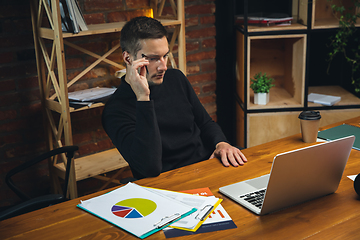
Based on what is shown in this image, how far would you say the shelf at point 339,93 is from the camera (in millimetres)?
2765

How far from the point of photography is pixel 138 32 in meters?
1.65

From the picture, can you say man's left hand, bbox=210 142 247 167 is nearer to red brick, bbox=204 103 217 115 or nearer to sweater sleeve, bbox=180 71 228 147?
sweater sleeve, bbox=180 71 228 147

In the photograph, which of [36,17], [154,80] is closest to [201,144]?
[154,80]

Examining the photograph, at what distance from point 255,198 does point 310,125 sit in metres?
0.59

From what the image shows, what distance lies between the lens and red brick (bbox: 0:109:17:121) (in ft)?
7.25

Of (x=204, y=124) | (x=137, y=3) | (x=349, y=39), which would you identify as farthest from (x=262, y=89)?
(x=137, y=3)

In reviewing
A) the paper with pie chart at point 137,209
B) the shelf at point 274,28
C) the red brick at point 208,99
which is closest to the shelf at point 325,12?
the shelf at point 274,28

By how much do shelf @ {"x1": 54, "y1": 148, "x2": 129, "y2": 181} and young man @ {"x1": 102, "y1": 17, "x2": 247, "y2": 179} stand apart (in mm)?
681

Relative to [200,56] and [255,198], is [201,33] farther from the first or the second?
[255,198]

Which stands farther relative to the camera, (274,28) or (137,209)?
(274,28)

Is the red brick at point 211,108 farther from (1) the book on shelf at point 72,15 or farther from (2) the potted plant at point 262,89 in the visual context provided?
(1) the book on shelf at point 72,15

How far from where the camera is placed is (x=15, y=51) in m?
2.18

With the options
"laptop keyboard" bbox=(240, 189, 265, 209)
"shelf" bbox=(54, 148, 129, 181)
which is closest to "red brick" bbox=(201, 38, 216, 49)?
"shelf" bbox=(54, 148, 129, 181)

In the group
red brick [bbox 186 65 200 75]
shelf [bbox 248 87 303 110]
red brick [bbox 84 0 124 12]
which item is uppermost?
red brick [bbox 84 0 124 12]
